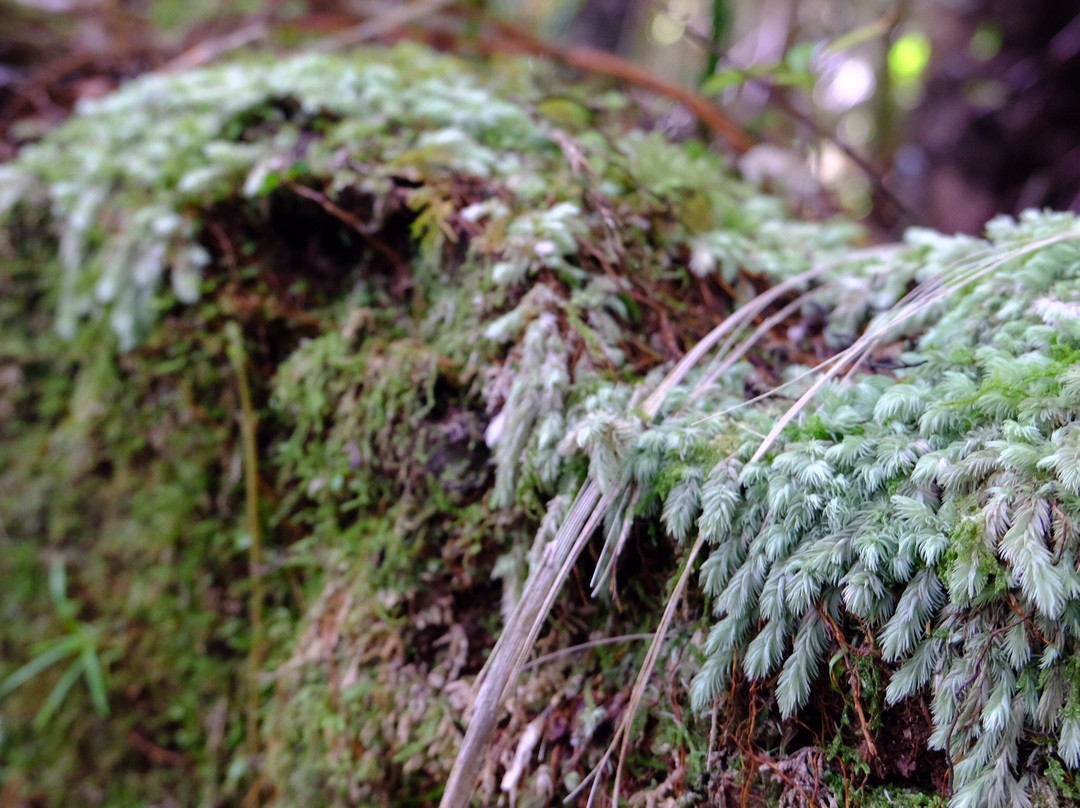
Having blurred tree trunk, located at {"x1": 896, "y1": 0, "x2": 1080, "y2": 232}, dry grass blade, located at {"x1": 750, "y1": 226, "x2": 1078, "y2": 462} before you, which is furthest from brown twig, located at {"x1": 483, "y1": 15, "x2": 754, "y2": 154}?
dry grass blade, located at {"x1": 750, "y1": 226, "x2": 1078, "y2": 462}

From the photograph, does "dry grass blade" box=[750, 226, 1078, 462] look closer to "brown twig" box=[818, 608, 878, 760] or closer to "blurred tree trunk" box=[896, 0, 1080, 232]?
"brown twig" box=[818, 608, 878, 760]

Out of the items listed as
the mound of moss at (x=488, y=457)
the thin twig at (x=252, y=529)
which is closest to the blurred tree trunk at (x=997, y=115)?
the mound of moss at (x=488, y=457)

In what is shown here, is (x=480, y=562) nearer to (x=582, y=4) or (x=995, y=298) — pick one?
(x=995, y=298)

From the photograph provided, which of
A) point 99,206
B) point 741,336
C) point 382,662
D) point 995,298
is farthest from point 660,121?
point 382,662

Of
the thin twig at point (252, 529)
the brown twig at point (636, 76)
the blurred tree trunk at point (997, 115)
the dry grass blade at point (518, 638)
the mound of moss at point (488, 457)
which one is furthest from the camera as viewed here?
the blurred tree trunk at point (997, 115)

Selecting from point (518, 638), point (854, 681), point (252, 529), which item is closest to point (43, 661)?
point (252, 529)

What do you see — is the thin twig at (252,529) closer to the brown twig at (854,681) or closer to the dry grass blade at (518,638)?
the dry grass blade at (518,638)

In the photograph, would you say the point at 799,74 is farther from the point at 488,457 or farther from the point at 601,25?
the point at 601,25
